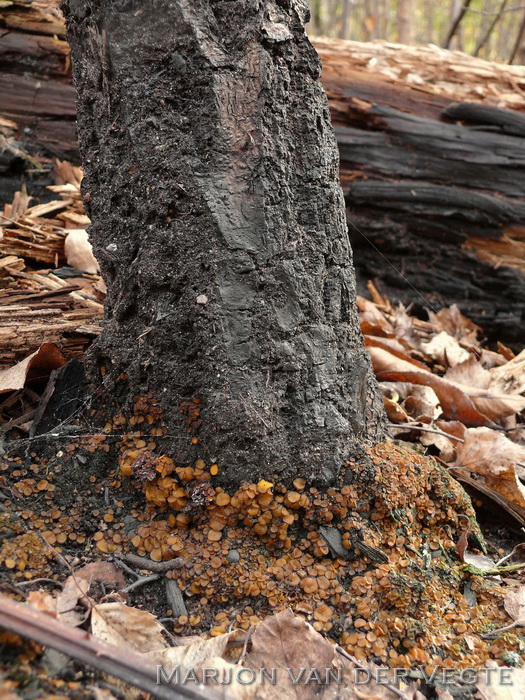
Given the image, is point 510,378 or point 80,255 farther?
point 510,378

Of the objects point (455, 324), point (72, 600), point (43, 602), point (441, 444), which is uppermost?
point (43, 602)

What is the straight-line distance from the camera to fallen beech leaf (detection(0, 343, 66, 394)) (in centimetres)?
211

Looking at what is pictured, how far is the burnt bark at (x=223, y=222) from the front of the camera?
1.64 m

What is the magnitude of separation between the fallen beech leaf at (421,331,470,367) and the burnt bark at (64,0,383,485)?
5.65 ft

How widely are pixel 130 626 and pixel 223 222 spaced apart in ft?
3.50

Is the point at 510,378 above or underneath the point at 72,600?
underneath

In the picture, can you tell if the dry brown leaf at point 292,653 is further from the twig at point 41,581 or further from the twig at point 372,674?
the twig at point 41,581

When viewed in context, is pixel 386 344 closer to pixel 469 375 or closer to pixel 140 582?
pixel 469 375

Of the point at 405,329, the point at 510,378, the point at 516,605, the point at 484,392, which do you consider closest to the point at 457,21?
the point at 405,329

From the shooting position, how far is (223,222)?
1668mm

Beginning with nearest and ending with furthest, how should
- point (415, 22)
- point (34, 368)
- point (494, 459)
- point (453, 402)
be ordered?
point (34, 368)
point (494, 459)
point (453, 402)
point (415, 22)

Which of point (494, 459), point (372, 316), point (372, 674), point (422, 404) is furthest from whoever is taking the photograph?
point (372, 316)

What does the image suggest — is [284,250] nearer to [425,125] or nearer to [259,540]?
[259,540]

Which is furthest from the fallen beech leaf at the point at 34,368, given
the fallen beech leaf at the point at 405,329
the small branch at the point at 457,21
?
the small branch at the point at 457,21
